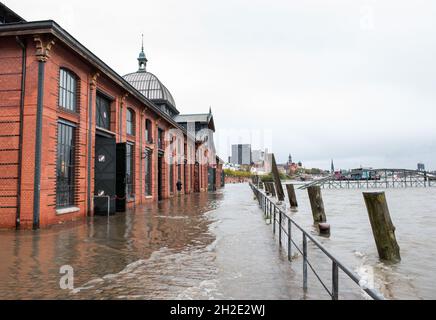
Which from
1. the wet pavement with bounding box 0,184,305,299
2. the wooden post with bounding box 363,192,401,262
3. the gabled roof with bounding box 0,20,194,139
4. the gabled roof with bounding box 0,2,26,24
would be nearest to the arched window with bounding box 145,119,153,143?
the gabled roof with bounding box 0,20,194,139

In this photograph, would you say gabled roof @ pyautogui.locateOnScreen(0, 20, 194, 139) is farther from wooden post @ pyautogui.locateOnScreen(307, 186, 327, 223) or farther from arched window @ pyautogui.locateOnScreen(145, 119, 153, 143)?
wooden post @ pyautogui.locateOnScreen(307, 186, 327, 223)

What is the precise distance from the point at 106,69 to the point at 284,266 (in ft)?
40.9

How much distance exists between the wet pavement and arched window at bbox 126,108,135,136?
31.6 ft

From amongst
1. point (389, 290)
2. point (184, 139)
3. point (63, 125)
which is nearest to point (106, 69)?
point (63, 125)

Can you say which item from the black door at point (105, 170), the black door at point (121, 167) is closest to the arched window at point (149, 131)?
the black door at point (121, 167)

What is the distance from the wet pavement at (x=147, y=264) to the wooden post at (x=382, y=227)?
8.65 ft

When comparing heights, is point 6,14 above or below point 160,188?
above

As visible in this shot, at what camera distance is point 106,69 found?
594 inches

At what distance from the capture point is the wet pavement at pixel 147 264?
16.1 feet

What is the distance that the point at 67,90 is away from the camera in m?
13.1

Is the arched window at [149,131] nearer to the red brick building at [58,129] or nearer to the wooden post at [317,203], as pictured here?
the red brick building at [58,129]

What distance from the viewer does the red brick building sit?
1098cm

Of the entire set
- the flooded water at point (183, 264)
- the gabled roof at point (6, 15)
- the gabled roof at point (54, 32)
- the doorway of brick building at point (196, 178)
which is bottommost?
the flooded water at point (183, 264)
